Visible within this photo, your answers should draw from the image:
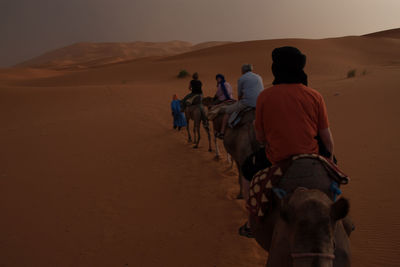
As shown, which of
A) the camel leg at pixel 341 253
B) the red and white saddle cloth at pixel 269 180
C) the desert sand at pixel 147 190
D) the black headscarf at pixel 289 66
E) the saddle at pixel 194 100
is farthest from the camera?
the saddle at pixel 194 100

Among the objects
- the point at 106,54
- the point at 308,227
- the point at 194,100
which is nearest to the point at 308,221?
the point at 308,227

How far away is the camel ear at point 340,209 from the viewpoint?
1.48m

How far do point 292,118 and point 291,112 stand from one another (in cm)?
5

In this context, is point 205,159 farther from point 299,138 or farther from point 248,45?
point 248,45

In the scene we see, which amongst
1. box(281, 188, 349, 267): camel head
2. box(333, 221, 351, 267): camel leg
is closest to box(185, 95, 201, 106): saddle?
box(333, 221, 351, 267): camel leg

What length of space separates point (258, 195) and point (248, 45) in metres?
44.7

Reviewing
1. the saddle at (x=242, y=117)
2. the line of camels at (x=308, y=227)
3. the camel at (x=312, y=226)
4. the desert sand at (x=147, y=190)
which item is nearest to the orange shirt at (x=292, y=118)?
the line of camels at (x=308, y=227)

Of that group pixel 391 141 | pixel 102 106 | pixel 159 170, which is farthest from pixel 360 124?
pixel 102 106

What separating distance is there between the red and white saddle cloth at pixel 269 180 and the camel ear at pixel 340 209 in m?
0.63

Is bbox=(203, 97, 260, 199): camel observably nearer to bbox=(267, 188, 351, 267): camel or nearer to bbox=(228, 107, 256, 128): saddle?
bbox=(228, 107, 256, 128): saddle

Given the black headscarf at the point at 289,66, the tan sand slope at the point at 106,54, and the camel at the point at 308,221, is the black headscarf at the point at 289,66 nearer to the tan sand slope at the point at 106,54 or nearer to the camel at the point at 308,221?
the camel at the point at 308,221

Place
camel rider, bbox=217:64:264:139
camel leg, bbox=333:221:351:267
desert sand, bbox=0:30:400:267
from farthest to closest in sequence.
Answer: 1. camel rider, bbox=217:64:264:139
2. desert sand, bbox=0:30:400:267
3. camel leg, bbox=333:221:351:267

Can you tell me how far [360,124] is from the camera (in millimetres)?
8820

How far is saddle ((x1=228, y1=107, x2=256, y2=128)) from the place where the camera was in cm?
500
